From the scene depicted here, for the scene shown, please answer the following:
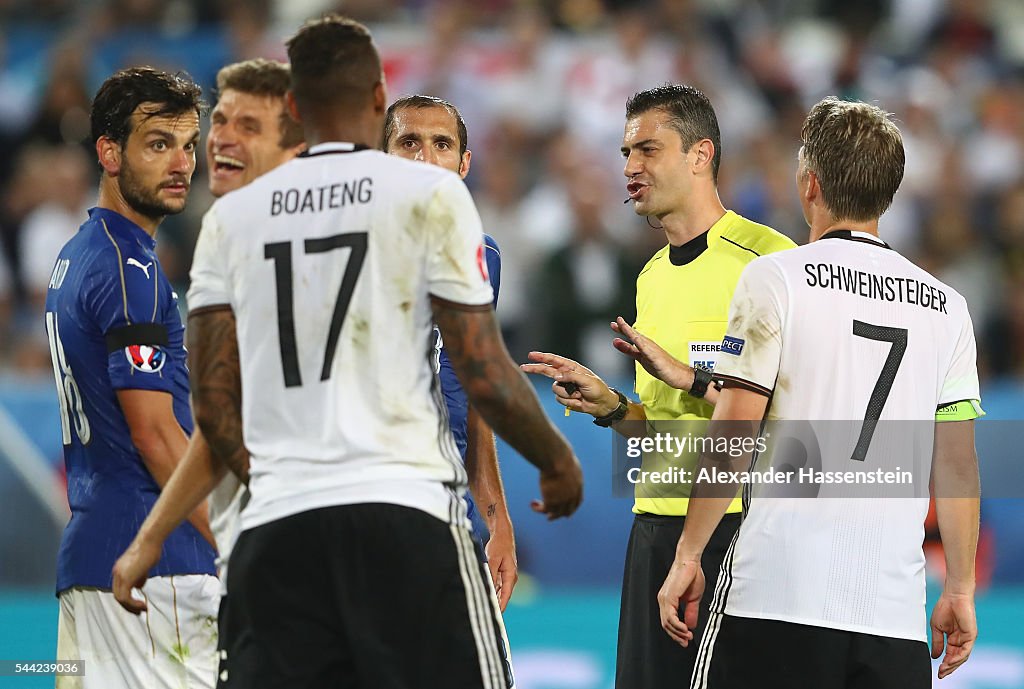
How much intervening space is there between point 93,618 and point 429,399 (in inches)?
63.6

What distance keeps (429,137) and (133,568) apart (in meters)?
2.24

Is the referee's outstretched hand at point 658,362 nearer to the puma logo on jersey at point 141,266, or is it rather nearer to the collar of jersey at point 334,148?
the collar of jersey at point 334,148

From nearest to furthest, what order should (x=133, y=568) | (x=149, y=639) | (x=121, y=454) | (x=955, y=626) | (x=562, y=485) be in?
1. (x=562, y=485)
2. (x=133, y=568)
3. (x=955, y=626)
4. (x=149, y=639)
5. (x=121, y=454)

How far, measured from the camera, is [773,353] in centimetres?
397

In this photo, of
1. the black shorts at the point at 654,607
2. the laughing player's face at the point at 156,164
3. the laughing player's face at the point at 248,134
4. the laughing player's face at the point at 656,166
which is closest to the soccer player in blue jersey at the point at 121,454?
the laughing player's face at the point at 156,164

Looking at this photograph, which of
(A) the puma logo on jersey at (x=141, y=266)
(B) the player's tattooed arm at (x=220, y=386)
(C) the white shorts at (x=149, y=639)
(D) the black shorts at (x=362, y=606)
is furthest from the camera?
(A) the puma logo on jersey at (x=141, y=266)

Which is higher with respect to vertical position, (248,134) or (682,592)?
(248,134)

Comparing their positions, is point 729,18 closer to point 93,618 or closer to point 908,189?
point 908,189

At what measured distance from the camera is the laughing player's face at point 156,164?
476 centimetres

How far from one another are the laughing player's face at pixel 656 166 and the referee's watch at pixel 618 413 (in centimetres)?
76

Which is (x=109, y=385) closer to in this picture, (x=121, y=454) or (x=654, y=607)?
(x=121, y=454)

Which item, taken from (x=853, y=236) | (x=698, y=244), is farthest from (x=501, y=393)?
(x=698, y=244)

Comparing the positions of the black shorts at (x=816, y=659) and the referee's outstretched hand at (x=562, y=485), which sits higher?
the referee's outstretched hand at (x=562, y=485)

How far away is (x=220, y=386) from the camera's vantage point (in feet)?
12.0
